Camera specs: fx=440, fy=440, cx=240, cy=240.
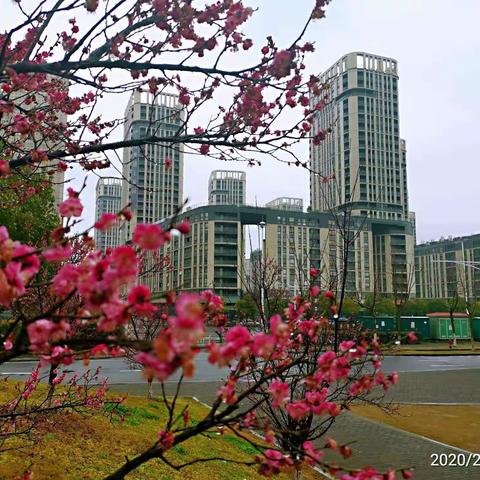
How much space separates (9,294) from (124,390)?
12.2 metres

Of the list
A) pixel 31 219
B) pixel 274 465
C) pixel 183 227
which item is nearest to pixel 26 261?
pixel 183 227

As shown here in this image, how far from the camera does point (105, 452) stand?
5.94 metres

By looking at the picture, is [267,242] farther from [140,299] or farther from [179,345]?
[179,345]

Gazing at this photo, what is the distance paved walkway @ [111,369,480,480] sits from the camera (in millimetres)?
6254

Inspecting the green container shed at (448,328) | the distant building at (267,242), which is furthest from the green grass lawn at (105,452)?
the distant building at (267,242)

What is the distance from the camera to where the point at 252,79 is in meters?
3.25

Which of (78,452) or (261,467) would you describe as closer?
(261,467)

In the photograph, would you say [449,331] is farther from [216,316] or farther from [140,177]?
[140,177]

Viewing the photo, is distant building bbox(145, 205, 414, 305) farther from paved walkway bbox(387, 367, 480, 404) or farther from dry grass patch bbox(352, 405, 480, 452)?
dry grass patch bbox(352, 405, 480, 452)

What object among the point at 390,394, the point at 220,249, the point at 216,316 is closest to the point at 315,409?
the point at 216,316

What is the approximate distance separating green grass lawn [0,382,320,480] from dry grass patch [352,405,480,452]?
2.89 meters

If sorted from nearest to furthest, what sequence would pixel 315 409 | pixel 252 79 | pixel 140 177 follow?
pixel 315 409
pixel 252 79
pixel 140 177

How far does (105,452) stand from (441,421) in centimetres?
674

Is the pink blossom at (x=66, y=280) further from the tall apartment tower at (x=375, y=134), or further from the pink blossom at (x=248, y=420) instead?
the tall apartment tower at (x=375, y=134)
